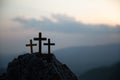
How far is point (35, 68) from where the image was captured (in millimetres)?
36094

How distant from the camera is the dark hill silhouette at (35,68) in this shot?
35469mm

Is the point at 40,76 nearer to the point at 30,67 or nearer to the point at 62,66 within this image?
the point at 30,67

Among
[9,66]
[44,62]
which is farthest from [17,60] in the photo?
[44,62]

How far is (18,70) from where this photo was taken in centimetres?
3744

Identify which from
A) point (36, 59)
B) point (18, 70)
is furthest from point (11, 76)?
point (36, 59)

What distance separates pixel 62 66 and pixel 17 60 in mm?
5291

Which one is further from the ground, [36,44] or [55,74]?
[36,44]

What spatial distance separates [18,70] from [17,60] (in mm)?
1303

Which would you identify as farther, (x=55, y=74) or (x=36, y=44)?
(x=36, y=44)

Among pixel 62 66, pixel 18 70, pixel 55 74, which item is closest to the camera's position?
pixel 55 74

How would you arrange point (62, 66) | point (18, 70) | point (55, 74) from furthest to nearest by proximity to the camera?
point (62, 66) < point (18, 70) < point (55, 74)

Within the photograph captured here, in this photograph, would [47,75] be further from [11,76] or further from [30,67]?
[11,76]

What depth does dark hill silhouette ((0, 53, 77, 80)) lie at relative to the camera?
35.5 metres

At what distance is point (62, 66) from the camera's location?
40.3 m
